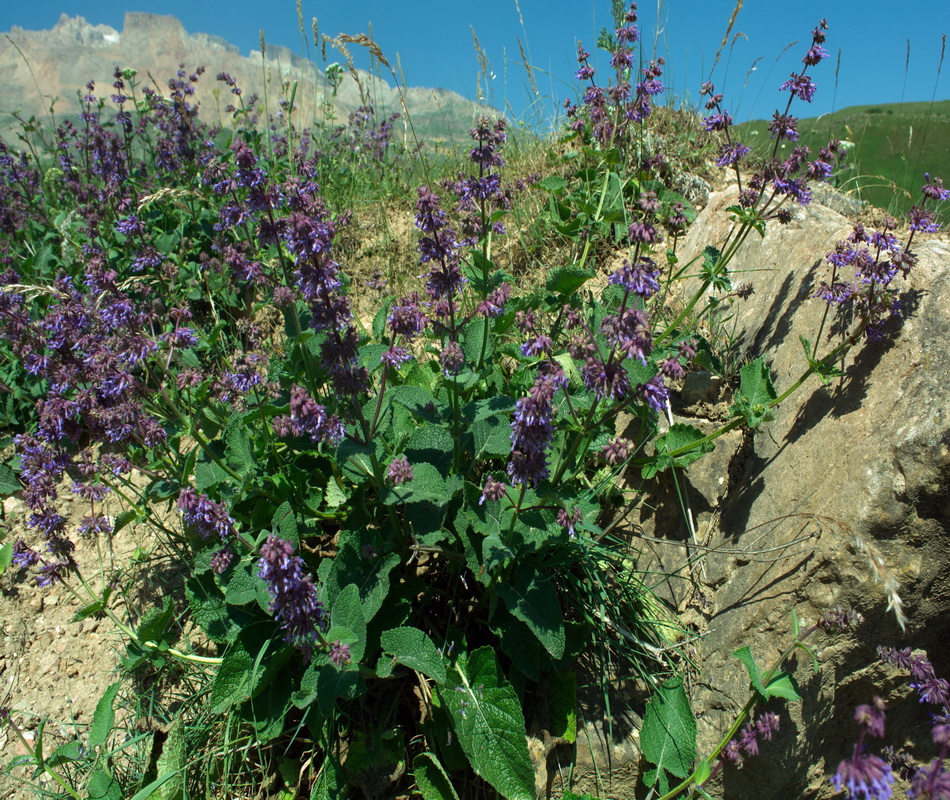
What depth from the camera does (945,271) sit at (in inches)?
120

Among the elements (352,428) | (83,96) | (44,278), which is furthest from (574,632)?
(83,96)

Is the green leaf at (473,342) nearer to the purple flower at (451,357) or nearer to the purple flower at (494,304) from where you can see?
the purple flower at (494,304)

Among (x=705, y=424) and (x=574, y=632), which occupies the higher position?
(x=705, y=424)

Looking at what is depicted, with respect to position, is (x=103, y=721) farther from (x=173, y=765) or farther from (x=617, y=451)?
(x=617, y=451)

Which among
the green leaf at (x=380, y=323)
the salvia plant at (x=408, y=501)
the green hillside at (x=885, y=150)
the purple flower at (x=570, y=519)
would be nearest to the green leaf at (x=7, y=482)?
the salvia plant at (x=408, y=501)

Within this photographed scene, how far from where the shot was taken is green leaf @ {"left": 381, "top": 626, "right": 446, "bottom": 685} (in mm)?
2596

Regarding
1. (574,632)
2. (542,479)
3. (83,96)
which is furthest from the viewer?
(83,96)

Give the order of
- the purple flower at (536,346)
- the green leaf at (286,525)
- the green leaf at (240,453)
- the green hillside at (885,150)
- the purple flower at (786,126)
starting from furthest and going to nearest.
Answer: the green hillside at (885,150)
the purple flower at (786,126)
the green leaf at (240,453)
the green leaf at (286,525)
the purple flower at (536,346)

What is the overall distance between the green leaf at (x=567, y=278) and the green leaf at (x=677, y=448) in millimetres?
1063

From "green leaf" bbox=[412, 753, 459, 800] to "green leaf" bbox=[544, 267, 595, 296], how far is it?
273 cm

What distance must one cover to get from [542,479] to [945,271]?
2.45 m

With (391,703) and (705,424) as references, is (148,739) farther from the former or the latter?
(705,424)

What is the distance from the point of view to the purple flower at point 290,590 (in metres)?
2.23

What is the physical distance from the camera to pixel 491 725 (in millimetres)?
2721
